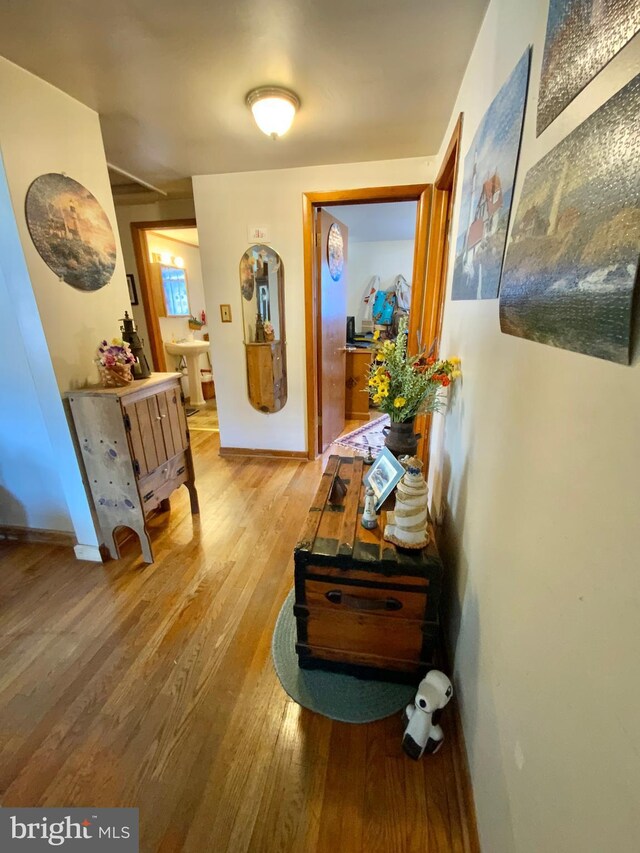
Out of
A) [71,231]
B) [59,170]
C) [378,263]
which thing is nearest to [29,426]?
[71,231]

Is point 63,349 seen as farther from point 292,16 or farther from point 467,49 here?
point 467,49

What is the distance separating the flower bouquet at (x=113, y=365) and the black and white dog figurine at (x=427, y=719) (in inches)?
69.8

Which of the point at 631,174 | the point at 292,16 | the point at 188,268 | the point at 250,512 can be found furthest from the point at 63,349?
the point at 188,268

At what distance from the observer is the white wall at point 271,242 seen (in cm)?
242

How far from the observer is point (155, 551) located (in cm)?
193

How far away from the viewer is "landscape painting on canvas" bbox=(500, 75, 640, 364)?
409mm

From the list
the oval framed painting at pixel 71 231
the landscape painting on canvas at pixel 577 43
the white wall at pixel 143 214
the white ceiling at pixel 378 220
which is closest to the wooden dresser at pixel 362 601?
the landscape painting on canvas at pixel 577 43

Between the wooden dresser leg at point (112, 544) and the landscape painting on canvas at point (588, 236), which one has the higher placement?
the landscape painting on canvas at point (588, 236)

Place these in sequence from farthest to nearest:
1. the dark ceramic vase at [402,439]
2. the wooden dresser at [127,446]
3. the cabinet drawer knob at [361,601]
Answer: the wooden dresser at [127,446], the dark ceramic vase at [402,439], the cabinet drawer knob at [361,601]

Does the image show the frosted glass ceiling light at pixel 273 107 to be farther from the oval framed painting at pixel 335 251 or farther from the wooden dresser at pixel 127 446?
the wooden dresser at pixel 127 446

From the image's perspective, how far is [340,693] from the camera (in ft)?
3.93

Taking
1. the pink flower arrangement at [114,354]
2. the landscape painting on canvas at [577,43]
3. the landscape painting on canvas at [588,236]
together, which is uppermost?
the landscape painting on canvas at [577,43]

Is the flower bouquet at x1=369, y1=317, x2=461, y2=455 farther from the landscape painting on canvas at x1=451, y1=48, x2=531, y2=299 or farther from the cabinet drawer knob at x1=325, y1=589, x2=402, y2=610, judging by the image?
the cabinet drawer knob at x1=325, y1=589, x2=402, y2=610

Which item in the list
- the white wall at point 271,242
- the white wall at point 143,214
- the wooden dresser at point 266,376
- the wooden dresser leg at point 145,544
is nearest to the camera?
the wooden dresser leg at point 145,544
